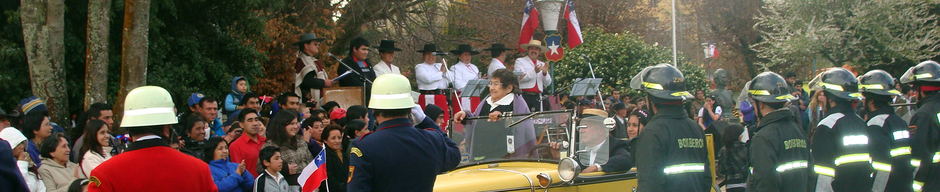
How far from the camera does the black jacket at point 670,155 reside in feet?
14.8

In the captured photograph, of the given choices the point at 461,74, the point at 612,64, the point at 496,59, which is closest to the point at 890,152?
the point at 461,74

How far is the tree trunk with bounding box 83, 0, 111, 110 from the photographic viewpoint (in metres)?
8.67

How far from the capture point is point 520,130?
5.86 metres

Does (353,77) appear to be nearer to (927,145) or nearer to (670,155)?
(670,155)

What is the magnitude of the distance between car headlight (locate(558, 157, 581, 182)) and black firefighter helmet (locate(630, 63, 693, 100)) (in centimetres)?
69

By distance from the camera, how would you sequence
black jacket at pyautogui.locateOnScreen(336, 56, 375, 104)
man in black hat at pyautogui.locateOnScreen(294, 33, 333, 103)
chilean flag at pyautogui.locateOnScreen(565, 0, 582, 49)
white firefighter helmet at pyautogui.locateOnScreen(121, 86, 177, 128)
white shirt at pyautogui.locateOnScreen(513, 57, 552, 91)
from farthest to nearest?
chilean flag at pyautogui.locateOnScreen(565, 0, 582, 49) < white shirt at pyautogui.locateOnScreen(513, 57, 552, 91) < black jacket at pyautogui.locateOnScreen(336, 56, 375, 104) < man in black hat at pyautogui.locateOnScreen(294, 33, 333, 103) < white firefighter helmet at pyautogui.locateOnScreen(121, 86, 177, 128)

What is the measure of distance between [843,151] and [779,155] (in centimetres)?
74

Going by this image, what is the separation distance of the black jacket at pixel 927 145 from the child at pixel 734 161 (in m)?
1.96

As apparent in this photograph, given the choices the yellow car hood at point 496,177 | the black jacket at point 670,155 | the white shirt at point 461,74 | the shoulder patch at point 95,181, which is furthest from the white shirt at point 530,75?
the shoulder patch at point 95,181

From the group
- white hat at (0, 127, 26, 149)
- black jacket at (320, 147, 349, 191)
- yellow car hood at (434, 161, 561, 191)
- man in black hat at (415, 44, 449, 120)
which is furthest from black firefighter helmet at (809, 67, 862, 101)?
white hat at (0, 127, 26, 149)

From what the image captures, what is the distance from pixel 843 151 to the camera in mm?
5316

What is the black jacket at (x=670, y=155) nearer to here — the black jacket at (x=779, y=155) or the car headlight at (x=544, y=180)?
the black jacket at (x=779, y=155)

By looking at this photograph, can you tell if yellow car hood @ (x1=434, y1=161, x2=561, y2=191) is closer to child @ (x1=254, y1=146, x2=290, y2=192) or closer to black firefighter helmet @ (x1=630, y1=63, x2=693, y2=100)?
black firefighter helmet @ (x1=630, y1=63, x2=693, y2=100)

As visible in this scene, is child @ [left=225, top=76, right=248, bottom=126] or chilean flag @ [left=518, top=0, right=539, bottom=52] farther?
chilean flag @ [left=518, top=0, right=539, bottom=52]
